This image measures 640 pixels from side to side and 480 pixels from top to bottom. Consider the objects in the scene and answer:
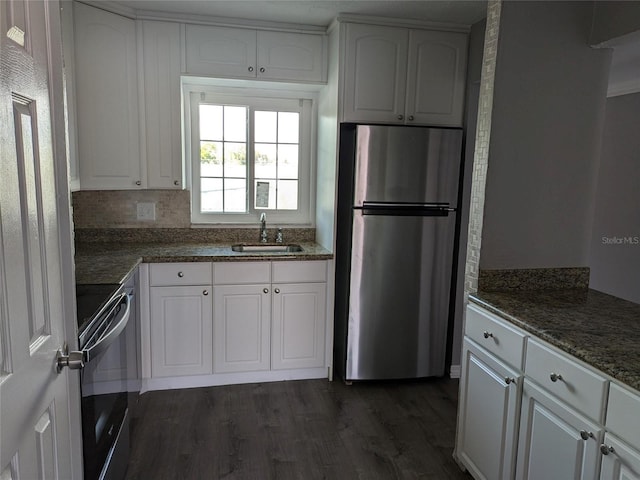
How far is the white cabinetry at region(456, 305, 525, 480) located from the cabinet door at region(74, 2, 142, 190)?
7.17 ft

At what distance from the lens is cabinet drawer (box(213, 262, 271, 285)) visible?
115 inches

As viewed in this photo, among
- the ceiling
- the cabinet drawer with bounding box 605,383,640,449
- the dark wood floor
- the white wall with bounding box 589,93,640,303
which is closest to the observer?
the cabinet drawer with bounding box 605,383,640,449

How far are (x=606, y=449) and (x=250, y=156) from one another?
2.75 m

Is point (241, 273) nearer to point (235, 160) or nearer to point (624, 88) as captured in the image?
point (235, 160)

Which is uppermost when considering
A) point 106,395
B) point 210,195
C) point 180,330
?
point 210,195

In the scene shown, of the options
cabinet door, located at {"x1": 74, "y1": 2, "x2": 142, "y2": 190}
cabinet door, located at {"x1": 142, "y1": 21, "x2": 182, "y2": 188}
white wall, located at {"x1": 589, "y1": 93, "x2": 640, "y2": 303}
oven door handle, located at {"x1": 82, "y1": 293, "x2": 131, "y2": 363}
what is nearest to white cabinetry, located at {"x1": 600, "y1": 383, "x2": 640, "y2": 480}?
oven door handle, located at {"x1": 82, "y1": 293, "x2": 131, "y2": 363}

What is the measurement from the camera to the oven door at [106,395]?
4.99 feet

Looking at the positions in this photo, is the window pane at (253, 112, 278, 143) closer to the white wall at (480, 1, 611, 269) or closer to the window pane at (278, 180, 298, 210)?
the window pane at (278, 180, 298, 210)

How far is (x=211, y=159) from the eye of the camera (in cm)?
338

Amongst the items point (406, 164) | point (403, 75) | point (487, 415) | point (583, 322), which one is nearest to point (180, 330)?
point (406, 164)

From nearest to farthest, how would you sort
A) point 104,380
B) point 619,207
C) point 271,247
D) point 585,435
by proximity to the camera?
1. point 585,435
2. point 104,380
3. point 271,247
4. point 619,207

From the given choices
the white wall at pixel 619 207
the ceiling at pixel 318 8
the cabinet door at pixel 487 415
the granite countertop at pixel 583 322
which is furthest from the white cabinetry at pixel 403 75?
the white wall at pixel 619 207

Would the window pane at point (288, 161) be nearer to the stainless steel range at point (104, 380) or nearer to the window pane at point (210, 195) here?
the window pane at point (210, 195)

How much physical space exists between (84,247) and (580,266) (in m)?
2.87
